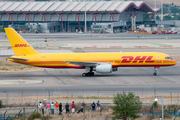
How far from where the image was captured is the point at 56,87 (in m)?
44.0

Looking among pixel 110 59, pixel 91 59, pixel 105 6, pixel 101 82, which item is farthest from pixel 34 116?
pixel 105 6

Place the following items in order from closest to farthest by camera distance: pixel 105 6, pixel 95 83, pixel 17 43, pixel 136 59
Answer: pixel 95 83, pixel 136 59, pixel 17 43, pixel 105 6

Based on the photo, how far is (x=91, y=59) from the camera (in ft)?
170

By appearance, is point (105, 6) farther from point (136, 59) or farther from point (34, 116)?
point (34, 116)

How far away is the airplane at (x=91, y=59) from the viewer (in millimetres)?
51188

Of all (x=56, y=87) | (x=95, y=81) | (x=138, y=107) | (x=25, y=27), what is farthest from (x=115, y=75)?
(x=25, y=27)

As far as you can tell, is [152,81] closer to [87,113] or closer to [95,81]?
[95,81]

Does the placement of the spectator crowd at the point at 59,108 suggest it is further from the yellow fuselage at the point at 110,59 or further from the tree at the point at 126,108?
the yellow fuselage at the point at 110,59

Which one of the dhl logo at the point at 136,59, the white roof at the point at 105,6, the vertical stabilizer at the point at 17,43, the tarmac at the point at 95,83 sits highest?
the white roof at the point at 105,6

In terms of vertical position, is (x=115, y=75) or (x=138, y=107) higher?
(x=115, y=75)

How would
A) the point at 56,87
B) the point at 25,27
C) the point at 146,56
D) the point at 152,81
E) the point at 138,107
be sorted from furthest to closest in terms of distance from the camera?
the point at 25,27 → the point at 146,56 → the point at 152,81 → the point at 56,87 → the point at 138,107

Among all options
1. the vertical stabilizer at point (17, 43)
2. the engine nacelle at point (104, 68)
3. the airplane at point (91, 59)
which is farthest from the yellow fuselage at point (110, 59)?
the engine nacelle at point (104, 68)

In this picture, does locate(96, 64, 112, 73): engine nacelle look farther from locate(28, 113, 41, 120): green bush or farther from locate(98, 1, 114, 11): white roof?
locate(98, 1, 114, 11): white roof

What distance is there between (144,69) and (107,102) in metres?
27.5
